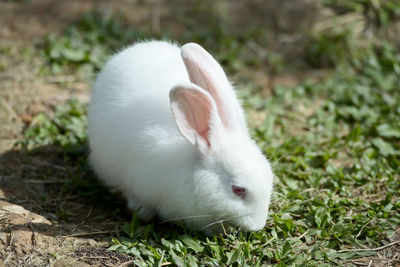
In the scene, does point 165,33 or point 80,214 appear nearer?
point 80,214

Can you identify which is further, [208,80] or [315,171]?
[315,171]

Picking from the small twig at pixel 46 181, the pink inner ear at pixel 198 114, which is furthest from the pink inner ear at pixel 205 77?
the small twig at pixel 46 181

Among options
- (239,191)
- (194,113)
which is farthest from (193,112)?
(239,191)

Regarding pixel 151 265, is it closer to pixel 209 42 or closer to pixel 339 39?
pixel 209 42

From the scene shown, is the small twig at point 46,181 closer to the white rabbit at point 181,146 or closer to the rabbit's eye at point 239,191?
the white rabbit at point 181,146

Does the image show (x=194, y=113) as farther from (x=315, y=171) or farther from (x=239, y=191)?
(x=315, y=171)

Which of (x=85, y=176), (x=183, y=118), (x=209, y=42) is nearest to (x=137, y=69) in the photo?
(x=183, y=118)
